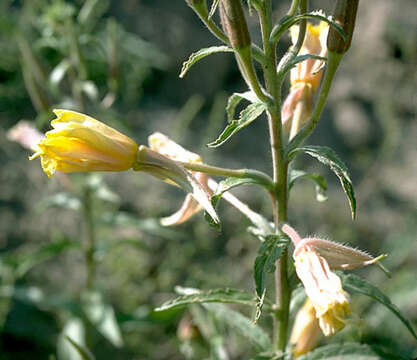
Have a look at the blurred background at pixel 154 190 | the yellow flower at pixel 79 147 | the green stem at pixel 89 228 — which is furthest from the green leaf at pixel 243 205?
the green stem at pixel 89 228

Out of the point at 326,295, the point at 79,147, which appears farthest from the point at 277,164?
the point at 79,147

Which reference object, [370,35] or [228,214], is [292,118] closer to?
[228,214]

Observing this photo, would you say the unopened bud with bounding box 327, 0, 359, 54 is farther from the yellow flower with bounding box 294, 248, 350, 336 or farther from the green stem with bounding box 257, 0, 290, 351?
the yellow flower with bounding box 294, 248, 350, 336

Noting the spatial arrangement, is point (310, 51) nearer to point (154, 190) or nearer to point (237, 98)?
point (237, 98)

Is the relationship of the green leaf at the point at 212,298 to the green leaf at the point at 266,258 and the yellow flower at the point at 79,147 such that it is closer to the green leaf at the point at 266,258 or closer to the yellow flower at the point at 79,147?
the green leaf at the point at 266,258

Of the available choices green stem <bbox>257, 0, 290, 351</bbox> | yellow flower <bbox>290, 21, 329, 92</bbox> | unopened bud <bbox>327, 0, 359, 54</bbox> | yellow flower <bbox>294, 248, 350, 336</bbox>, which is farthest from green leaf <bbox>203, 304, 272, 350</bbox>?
unopened bud <bbox>327, 0, 359, 54</bbox>

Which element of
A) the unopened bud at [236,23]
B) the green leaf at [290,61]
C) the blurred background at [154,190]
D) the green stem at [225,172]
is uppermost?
the unopened bud at [236,23]

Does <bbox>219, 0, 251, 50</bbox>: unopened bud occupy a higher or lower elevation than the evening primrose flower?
higher
